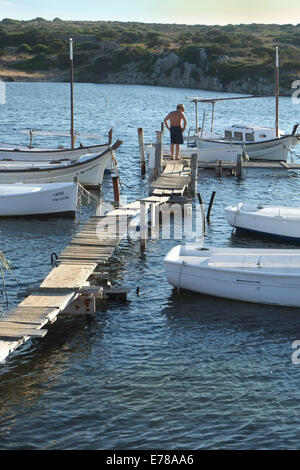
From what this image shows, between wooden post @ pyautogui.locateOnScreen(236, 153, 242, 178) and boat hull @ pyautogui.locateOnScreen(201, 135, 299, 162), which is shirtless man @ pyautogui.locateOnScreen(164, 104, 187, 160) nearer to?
wooden post @ pyautogui.locateOnScreen(236, 153, 242, 178)

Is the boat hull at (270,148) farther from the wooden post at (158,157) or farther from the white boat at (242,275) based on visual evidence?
the white boat at (242,275)

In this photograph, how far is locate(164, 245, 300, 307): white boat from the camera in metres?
21.6

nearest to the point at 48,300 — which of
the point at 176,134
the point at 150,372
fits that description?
the point at 150,372

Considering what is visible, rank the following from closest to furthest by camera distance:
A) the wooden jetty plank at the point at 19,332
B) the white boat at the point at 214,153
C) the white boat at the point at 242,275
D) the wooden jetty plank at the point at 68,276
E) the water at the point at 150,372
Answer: the water at the point at 150,372 → the wooden jetty plank at the point at 19,332 → the wooden jetty plank at the point at 68,276 → the white boat at the point at 242,275 → the white boat at the point at 214,153

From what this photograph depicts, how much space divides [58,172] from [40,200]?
4450 mm

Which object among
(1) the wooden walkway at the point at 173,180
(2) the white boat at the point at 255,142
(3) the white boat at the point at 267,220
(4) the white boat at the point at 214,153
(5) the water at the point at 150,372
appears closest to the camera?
(5) the water at the point at 150,372

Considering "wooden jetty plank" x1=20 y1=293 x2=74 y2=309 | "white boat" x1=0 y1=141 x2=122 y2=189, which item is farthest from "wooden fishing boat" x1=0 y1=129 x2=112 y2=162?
"wooden jetty plank" x1=20 y1=293 x2=74 y2=309

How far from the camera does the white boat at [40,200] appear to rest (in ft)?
101

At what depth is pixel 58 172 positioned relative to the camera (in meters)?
35.3

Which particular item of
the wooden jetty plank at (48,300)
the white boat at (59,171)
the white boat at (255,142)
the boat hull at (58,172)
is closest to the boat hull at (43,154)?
the white boat at (59,171)

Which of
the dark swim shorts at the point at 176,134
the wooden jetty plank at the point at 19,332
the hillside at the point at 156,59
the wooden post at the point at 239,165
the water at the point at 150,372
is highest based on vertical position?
the hillside at the point at 156,59

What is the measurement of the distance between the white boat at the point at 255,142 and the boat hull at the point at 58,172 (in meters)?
10.9

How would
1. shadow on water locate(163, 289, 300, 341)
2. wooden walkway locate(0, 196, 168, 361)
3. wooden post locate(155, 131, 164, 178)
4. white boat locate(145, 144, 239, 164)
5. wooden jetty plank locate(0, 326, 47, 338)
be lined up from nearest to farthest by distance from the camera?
1. wooden jetty plank locate(0, 326, 47, 338)
2. wooden walkway locate(0, 196, 168, 361)
3. shadow on water locate(163, 289, 300, 341)
4. wooden post locate(155, 131, 164, 178)
5. white boat locate(145, 144, 239, 164)
